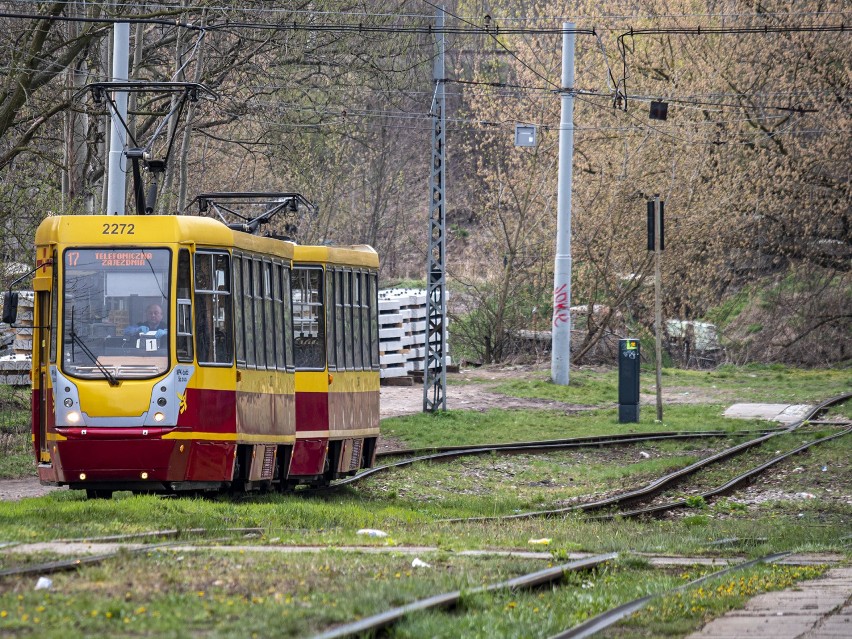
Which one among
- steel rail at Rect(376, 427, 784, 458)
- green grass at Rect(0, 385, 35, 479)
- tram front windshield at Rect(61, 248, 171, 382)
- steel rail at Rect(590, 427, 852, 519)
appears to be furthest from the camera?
steel rail at Rect(376, 427, 784, 458)

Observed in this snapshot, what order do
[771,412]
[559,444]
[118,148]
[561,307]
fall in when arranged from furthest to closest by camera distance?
1. [561,307]
2. [771,412]
3. [559,444]
4. [118,148]

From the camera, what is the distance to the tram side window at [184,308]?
48.6 ft

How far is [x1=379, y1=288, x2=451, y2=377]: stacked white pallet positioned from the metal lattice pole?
722cm

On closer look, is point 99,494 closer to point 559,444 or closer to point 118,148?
point 118,148

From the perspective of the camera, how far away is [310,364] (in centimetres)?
1845

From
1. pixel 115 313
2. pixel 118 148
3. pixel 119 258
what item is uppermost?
pixel 118 148

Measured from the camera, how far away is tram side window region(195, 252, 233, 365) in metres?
15.1

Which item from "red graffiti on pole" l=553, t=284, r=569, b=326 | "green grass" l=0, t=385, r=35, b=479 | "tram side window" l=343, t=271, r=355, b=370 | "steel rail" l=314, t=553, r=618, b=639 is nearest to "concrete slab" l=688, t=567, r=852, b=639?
"steel rail" l=314, t=553, r=618, b=639

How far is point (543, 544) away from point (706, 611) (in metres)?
3.79

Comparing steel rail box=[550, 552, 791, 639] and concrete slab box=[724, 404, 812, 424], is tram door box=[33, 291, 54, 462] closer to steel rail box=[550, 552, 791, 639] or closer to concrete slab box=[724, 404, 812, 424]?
steel rail box=[550, 552, 791, 639]

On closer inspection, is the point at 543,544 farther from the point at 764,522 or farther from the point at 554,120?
the point at 554,120

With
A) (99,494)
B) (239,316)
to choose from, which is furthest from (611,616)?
(99,494)

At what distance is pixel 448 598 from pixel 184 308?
24.8ft

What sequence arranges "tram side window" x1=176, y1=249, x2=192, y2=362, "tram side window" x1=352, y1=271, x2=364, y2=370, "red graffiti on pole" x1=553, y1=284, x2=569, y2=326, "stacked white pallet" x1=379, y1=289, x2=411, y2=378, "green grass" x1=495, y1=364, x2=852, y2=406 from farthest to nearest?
"stacked white pallet" x1=379, y1=289, x2=411, y2=378, "red graffiti on pole" x1=553, y1=284, x2=569, y2=326, "green grass" x1=495, y1=364, x2=852, y2=406, "tram side window" x1=352, y1=271, x2=364, y2=370, "tram side window" x1=176, y1=249, x2=192, y2=362
